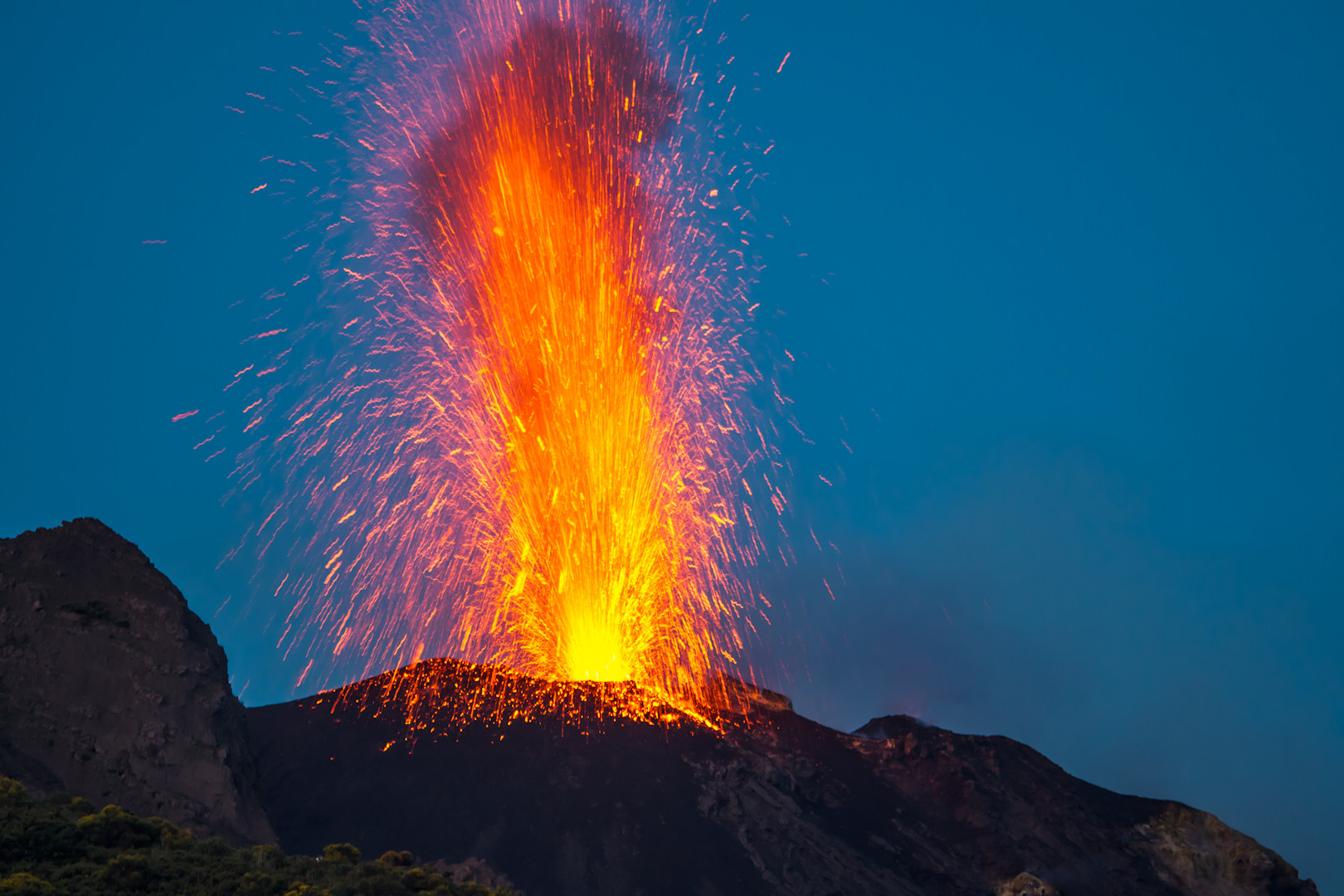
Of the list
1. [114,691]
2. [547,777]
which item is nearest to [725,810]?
[547,777]

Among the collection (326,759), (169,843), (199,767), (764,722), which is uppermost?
(764,722)

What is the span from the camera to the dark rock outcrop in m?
30.7

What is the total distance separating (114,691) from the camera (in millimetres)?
32969

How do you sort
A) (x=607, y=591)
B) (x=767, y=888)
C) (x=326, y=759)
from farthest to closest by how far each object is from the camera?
(x=607, y=591), (x=326, y=759), (x=767, y=888)

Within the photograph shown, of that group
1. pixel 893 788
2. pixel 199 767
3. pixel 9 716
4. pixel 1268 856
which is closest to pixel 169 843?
pixel 199 767

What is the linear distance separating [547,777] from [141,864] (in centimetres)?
2927

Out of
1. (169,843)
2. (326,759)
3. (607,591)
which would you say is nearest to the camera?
(169,843)

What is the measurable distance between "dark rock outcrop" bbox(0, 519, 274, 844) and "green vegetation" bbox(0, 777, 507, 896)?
3.65 meters

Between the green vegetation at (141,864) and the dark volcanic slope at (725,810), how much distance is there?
16357 mm

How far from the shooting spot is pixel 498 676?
59156mm

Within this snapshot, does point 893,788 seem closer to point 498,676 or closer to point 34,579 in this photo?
point 498,676

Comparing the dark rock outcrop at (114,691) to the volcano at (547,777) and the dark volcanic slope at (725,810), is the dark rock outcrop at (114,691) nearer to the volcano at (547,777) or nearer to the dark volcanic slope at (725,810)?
the volcano at (547,777)

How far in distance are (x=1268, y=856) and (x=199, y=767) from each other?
73.6 metres

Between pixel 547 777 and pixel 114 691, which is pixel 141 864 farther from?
pixel 547 777
